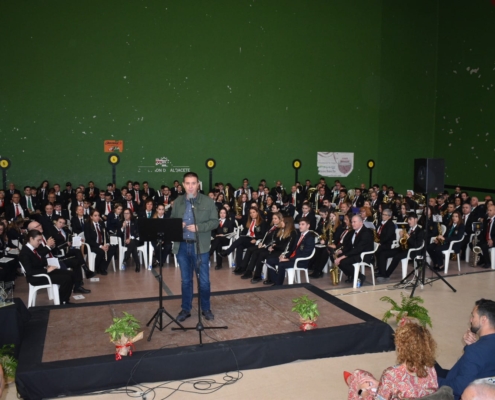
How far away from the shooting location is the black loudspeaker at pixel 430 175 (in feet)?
22.3

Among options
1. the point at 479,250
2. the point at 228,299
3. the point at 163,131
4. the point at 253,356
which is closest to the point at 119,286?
the point at 228,299

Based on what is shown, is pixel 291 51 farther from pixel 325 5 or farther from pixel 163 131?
pixel 163 131

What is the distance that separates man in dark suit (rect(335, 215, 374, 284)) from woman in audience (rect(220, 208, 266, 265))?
65.4 inches

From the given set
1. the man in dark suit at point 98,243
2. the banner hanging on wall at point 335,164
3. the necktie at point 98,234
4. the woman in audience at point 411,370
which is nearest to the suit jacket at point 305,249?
the man in dark suit at point 98,243

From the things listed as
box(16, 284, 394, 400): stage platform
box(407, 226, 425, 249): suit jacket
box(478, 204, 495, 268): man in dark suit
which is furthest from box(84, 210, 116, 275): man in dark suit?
box(478, 204, 495, 268): man in dark suit

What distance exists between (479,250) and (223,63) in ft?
32.1

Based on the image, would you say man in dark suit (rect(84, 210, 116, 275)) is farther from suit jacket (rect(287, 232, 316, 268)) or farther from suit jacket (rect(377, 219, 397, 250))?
suit jacket (rect(377, 219, 397, 250))

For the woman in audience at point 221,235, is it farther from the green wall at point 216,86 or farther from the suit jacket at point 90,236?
the green wall at point 216,86

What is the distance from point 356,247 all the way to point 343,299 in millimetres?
959

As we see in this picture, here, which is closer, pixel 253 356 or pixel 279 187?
pixel 253 356

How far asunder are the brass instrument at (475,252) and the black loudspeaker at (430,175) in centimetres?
252

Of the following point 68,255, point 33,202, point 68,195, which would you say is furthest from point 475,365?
point 68,195

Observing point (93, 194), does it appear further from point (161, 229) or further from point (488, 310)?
point (488, 310)

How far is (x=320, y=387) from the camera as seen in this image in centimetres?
412
